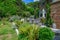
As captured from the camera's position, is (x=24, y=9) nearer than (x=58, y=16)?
No

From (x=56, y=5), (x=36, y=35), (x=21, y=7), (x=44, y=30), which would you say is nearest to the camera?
(x=44, y=30)

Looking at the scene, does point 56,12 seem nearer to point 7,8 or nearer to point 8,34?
point 8,34

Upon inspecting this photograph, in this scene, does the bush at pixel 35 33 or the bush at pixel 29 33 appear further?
the bush at pixel 29 33

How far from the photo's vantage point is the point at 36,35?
7734 millimetres

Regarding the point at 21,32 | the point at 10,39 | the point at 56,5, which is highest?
the point at 56,5

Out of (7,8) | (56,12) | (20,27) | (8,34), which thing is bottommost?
(8,34)

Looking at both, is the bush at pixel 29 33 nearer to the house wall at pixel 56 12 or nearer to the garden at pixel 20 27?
the garden at pixel 20 27

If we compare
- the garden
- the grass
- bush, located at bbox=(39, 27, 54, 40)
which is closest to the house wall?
the garden

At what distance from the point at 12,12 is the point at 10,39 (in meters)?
17.9

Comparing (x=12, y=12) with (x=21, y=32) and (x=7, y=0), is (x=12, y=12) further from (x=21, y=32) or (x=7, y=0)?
(x=21, y=32)

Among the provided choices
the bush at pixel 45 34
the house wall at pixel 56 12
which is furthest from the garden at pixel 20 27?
the house wall at pixel 56 12

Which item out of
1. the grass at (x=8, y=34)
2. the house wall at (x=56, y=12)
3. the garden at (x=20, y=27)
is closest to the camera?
the garden at (x=20, y=27)

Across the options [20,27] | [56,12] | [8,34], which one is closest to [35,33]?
[20,27]

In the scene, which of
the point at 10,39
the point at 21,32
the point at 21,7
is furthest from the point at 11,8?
the point at 21,32
